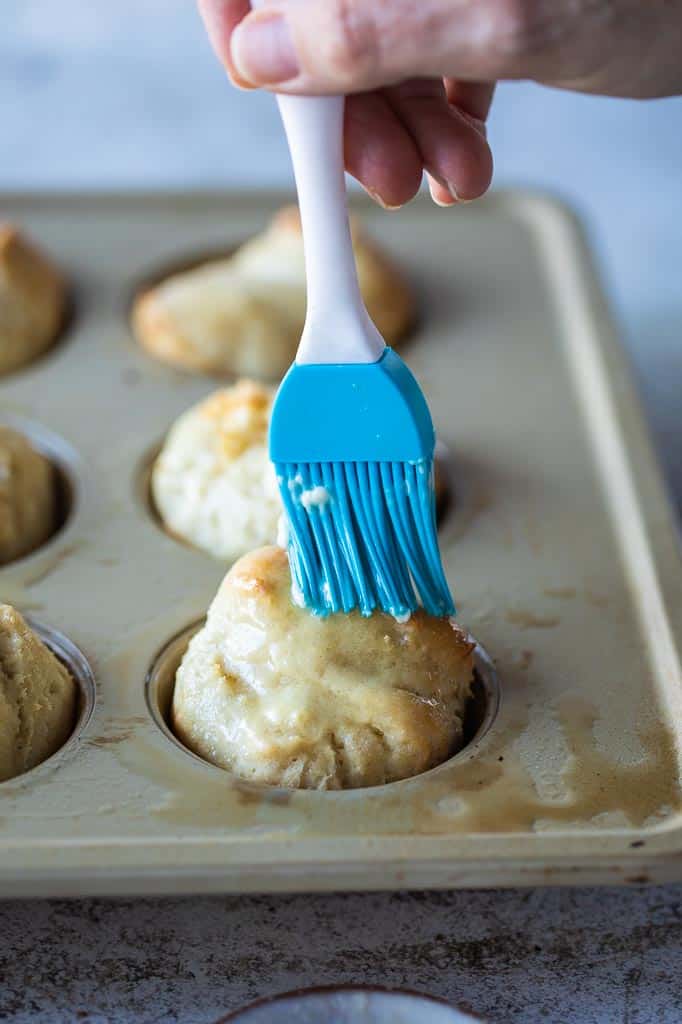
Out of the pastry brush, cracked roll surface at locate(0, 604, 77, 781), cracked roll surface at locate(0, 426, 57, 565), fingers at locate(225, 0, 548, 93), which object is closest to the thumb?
fingers at locate(225, 0, 548, 93)

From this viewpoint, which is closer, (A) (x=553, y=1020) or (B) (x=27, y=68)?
(A) (x=553, y=1020)

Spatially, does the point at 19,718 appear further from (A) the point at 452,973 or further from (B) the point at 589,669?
(B) the point at 589,669

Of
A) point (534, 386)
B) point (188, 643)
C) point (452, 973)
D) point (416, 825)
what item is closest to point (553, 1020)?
point (452, 973)

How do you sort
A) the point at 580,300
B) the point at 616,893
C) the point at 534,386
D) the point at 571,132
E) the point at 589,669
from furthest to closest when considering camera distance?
1. the point at 571,132
2. the point at 580,300
3. the point at 534,386
4. the point at 589,669
5. the point at 616,893

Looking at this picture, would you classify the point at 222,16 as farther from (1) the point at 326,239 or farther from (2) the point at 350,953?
(2) the point at 350,953

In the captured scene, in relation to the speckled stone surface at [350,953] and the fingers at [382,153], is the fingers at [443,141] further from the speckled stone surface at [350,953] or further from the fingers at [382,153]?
the speckled stone surface at [350,953]
